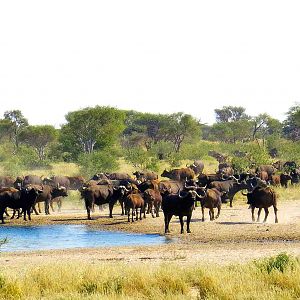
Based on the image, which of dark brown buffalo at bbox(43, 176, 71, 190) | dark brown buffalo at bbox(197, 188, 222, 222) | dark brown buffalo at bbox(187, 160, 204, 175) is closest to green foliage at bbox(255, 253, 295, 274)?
dark brown buffalo at bbox(197, 188, 222, 222)

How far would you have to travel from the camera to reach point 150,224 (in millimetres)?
27734

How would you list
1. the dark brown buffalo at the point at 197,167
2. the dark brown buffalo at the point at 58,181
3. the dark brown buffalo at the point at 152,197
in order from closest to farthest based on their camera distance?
the dark brown buffalo at the point at 152,197 < the dark brown buffalo at the point at 58,181 < the dark brown buffalo at the point at 197,167

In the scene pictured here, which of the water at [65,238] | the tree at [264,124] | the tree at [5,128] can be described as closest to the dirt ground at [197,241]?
the water at [65,238]

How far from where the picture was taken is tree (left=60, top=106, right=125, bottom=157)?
6531cm

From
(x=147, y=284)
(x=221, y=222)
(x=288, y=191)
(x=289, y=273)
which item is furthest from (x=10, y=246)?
(x=288, y=191)

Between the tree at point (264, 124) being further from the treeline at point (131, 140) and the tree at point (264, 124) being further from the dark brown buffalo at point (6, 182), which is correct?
the dark brown buffalo at point (6, 182)

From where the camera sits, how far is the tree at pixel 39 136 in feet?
259

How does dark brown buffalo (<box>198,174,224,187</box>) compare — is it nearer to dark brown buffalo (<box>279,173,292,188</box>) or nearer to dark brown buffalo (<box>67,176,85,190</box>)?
dark brown buffalo (<box>279,173,292,188</box>)

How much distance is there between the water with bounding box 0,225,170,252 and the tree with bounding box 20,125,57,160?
50.7 m

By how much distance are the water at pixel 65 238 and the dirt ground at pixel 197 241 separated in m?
0.84

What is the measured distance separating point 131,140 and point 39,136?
39.6ft

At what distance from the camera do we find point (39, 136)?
79188 mm

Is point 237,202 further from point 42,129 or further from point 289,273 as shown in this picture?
point 42,129

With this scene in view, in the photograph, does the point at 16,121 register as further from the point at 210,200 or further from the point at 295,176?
the point at 210,200
